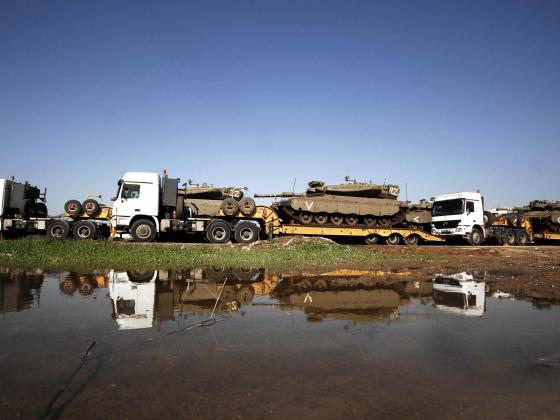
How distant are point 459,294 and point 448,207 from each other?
57.2 ft

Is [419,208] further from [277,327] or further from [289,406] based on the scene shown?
[289,406]

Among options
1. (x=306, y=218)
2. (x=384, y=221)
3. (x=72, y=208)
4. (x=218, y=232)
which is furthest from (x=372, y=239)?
(x=72, y=208)

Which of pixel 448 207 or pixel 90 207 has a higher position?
pixel 448 207

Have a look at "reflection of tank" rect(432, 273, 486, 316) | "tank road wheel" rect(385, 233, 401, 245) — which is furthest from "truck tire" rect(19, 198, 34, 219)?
"tank road wheel" rect(385, 233, 401, 245)

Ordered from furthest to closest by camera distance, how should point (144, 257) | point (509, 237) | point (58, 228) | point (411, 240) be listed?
point (509, 237) → point (411, 240) → point (58, 228) → point (144, 257)

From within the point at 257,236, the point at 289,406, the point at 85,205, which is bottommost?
the point at 289,406

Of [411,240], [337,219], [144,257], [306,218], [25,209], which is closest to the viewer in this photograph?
[144,257]

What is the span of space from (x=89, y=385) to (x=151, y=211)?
15.4 metres

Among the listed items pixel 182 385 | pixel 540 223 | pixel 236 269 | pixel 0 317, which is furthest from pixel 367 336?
pixel 540 223

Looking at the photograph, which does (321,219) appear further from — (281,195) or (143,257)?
(143,257)

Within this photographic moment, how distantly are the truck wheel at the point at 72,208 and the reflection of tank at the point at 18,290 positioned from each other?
10403mm

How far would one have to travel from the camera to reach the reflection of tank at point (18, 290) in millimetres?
5620

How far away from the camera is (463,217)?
73.4 feet

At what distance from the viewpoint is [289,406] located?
2.78 m
